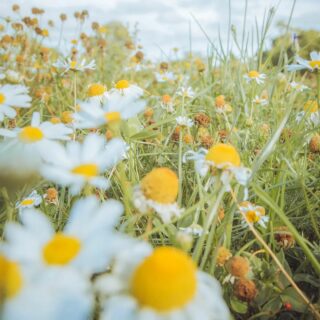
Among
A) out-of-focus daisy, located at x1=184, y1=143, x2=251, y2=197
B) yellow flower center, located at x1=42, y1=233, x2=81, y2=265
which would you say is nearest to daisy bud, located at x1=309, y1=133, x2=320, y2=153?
out-of-focus daisy, located at x1=184, y1=143, x2=251, y2=197

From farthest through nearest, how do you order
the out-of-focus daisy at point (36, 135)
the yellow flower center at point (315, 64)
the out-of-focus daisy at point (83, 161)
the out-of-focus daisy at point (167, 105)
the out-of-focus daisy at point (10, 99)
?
the out-of-focus daisy at point (167, 105) → the yellow flower center at point (315, 64) → the out-of-focus daisy at point (10, 99) → the out-of-focus daisy at point (36, 135) → the out-of-focus daisy at point (83, 161)

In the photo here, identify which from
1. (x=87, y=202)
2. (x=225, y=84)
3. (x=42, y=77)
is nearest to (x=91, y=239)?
(x=87, y=202)

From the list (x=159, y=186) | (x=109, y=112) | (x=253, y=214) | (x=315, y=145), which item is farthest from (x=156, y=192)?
(x=315, y=145)

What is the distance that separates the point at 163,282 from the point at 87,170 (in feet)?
0.51

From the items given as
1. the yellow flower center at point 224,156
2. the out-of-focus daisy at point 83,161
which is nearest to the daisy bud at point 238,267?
the yellow flower center at point 224,156

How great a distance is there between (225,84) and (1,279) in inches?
65.2

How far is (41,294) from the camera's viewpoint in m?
0.28

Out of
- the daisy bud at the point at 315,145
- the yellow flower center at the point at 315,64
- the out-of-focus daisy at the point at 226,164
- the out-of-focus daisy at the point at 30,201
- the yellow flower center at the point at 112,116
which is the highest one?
the yellow flower center at the point at 112,116

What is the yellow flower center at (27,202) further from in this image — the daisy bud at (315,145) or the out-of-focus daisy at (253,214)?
the daisy bud at (315,145)

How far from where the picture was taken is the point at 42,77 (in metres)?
2.15

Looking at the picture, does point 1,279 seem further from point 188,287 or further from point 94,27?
point 94,27

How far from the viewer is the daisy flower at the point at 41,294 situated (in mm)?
268

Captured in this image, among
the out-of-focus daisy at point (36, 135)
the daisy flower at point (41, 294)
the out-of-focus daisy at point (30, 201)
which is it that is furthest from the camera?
the out-of-focus daisy at point (30, 201)

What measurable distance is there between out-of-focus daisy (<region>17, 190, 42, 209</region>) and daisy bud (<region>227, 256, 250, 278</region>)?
0.44 m
